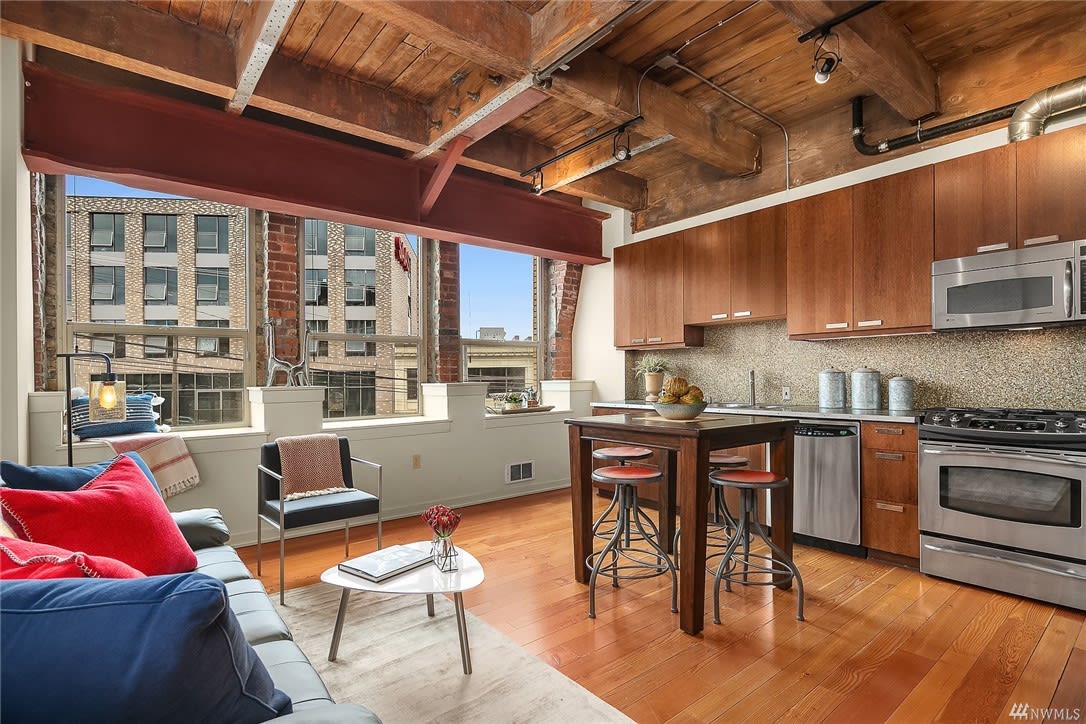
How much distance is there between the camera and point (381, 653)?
2383 mm

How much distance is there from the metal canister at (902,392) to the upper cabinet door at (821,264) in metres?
0.47

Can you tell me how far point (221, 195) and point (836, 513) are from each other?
14.7ft

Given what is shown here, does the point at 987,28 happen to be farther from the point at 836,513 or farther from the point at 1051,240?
the point at 836,513

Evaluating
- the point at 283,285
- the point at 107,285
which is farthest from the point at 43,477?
the point at 283,285

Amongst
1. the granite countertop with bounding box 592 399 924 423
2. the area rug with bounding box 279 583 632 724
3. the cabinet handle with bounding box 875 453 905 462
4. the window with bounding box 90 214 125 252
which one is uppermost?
the window with bounding box 90 214 125 252

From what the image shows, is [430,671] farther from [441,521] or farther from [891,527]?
[891,527]

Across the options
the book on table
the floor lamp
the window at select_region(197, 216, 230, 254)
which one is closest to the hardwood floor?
the book on table

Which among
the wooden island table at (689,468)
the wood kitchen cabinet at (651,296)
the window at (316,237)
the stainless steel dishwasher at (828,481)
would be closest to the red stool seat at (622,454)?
the wooden island table at (689,468)

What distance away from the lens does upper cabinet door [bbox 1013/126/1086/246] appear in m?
2.94

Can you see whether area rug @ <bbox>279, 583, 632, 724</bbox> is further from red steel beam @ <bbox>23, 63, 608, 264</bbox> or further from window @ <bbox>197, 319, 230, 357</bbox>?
red steel beam @ <bbox>23, 63, 608, 264</bbox>

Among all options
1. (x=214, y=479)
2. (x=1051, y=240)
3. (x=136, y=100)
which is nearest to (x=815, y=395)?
(x=1051, y=240)

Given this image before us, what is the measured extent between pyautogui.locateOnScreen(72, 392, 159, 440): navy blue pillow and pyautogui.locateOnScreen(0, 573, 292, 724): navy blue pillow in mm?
2948

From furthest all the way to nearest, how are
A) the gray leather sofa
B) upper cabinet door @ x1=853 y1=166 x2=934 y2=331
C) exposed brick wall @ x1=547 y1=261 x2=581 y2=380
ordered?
exposed brick wall @ x1=547 y1=261 x2=581 y2=380 < upper cabinet door @ x1=853 y1=166 x2=934 y2=331 < the gray leather sofa

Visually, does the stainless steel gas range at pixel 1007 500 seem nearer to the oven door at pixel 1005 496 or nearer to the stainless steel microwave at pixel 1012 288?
the oven door at pixel 1005 496
